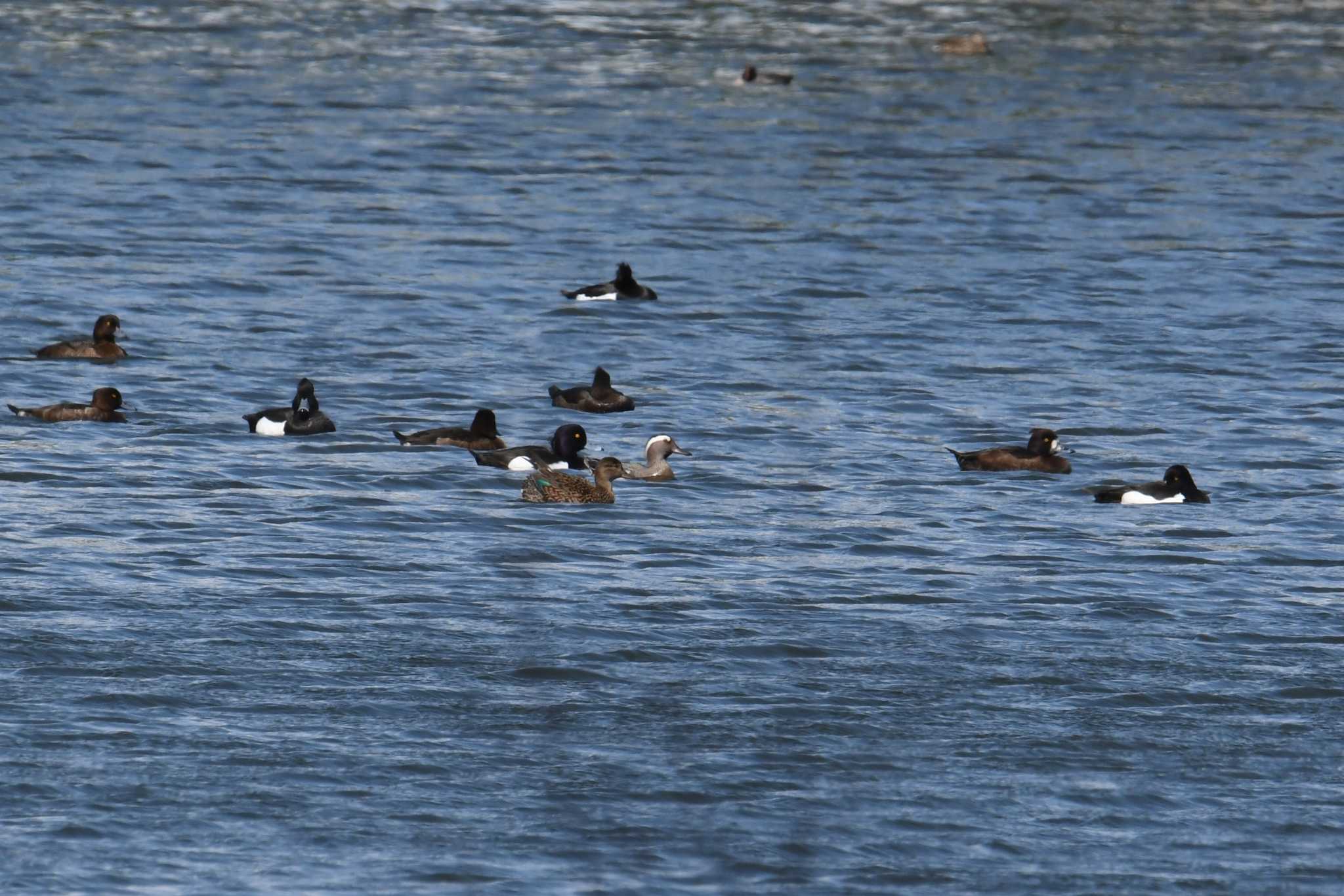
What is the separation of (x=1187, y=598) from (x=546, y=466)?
7.13m

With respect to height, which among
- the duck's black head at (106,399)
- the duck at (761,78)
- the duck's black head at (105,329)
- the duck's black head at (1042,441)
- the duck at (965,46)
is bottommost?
the duck's black head at (1042,441)

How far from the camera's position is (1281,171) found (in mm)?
44562

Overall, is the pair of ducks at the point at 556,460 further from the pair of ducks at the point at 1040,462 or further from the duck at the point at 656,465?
the pair of ducks at the point at 1040,462

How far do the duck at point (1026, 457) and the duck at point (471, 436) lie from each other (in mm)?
4736

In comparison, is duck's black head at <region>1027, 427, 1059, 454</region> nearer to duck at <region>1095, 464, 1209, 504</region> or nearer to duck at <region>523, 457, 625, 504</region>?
duck at <region>1095, 464, 1209, 504</region>

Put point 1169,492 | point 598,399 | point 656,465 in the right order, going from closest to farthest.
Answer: point 1169,492
point 656,465
point 598,399

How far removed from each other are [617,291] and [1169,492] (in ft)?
38.8

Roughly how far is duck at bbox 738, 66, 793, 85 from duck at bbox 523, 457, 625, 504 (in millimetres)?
29006

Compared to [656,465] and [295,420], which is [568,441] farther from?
[295,420]

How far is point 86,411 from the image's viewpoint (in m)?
25.3

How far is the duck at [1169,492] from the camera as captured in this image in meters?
22.8

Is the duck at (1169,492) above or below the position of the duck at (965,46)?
below

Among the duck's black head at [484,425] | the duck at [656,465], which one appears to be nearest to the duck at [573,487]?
the duck at [656,465]

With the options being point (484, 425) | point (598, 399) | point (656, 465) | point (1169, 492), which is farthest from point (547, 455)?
point (1169, 492)
